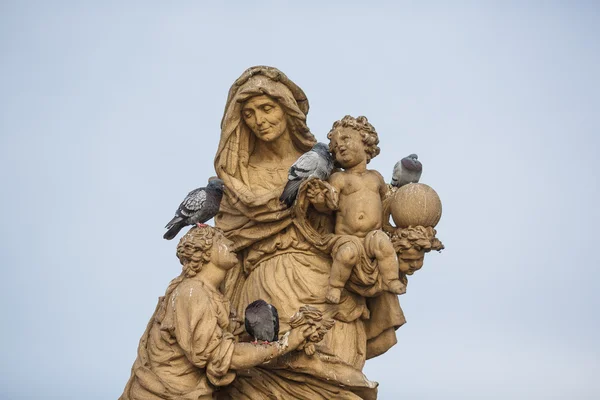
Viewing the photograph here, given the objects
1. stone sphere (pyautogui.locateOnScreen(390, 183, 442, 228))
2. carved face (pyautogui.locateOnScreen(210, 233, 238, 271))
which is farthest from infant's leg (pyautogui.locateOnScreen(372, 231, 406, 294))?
carved face (pyautogui.locateOnScreen(210, 233, 238, 271))

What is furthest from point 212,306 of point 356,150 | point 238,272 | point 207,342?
point 356,150

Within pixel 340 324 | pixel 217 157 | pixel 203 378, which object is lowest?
pixel 203 378

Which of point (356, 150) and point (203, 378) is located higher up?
point (356, 150)

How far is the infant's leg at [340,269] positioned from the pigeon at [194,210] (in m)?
1.17

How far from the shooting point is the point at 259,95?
1160 centimetres

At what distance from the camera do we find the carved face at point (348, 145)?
11.4 meters

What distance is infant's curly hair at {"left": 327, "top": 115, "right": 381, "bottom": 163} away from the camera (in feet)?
37.4

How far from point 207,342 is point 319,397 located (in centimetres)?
119

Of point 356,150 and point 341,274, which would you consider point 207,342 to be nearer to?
point 341,274

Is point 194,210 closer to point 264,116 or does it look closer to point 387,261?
point 264,116

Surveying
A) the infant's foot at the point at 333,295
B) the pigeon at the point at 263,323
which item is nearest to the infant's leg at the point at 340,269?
the infant's foot at the point at 333,295

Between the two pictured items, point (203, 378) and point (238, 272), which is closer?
point (203, 378)

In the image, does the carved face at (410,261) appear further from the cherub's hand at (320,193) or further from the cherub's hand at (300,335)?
the cherub's hand at (300,335)

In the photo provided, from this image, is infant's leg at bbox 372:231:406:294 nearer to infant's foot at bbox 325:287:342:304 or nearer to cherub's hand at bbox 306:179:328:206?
infant's foot at bbox 325:287:342:304
